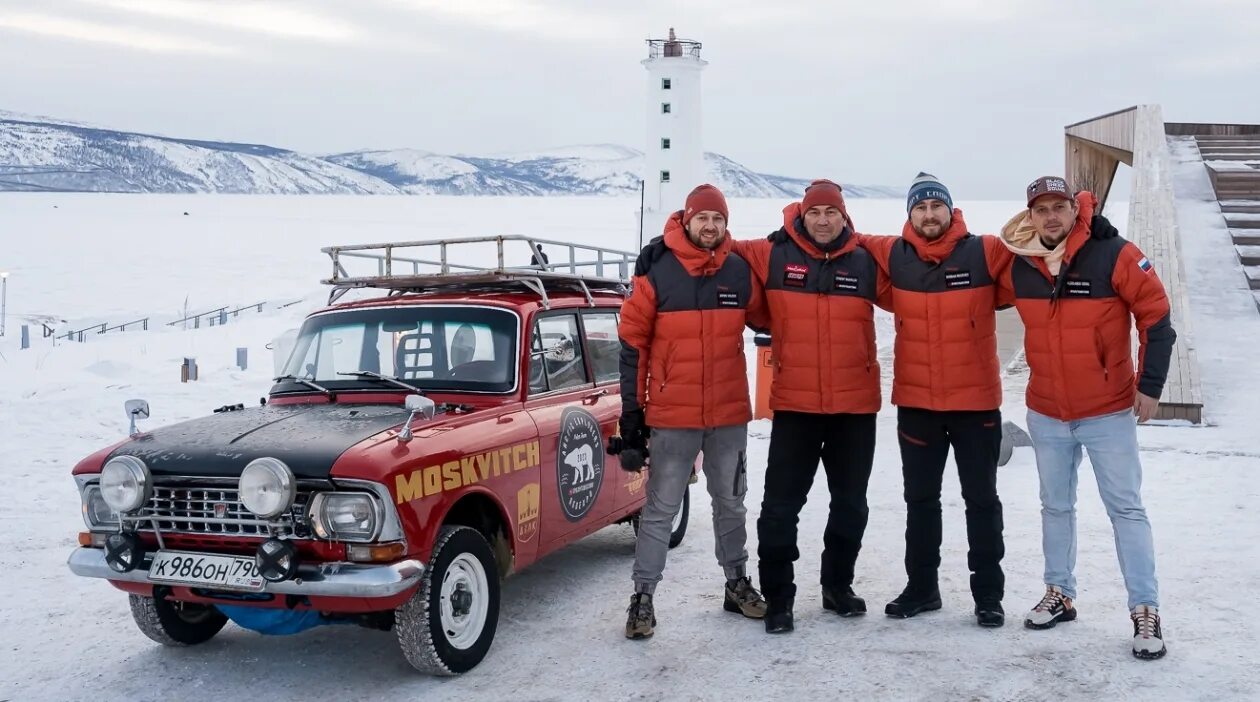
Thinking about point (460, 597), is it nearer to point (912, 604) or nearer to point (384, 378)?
point (384, 378)

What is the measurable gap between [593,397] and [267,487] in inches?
91.7

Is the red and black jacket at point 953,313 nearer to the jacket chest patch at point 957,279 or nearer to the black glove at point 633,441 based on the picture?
the jacket chest patch at point 957,279

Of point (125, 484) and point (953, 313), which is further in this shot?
point (953, 313)

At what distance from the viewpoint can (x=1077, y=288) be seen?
4914mm

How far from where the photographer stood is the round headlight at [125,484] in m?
4.62

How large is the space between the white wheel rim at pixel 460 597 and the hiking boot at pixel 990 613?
93.9 inches

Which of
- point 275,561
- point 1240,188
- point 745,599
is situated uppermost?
point 1240,188

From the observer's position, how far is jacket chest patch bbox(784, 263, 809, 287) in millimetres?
5332

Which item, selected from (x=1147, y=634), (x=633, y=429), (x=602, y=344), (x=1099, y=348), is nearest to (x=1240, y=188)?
(x=602, y=344)

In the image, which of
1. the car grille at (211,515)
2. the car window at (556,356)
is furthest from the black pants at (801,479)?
the car grille at (211,515)

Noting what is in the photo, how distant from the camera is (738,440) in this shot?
5.48 m

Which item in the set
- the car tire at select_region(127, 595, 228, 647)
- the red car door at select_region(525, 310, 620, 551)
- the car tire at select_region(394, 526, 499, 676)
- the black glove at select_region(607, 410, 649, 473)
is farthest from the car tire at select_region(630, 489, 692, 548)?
the car tire at select_region(127, 595, 228, 647)

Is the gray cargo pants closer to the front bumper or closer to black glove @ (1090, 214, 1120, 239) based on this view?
the front bumper

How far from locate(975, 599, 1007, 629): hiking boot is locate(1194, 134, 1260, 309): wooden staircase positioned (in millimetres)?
10341
